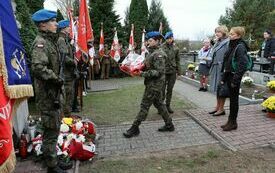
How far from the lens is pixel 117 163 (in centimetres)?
520

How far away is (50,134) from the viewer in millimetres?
4625

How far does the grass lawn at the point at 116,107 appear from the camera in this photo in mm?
8078

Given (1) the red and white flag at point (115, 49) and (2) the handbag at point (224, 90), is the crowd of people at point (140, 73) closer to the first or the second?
(2) the handbag at point (224, 90)

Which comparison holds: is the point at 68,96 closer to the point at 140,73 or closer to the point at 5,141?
the point at 140,73

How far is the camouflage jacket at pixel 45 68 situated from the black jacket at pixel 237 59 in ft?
11.5

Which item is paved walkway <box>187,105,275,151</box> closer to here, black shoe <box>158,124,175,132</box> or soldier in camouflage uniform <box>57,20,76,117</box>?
black shoe <box>158,124,175,132</box>

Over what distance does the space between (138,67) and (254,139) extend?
8.59 feet

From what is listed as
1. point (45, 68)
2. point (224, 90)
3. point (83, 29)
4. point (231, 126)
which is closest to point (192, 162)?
point (231, 126)

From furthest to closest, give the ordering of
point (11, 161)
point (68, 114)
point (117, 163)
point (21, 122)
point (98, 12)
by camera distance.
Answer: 1. point (98, 12)
2. point (68, 114)
3. point (21, 122)
4. point (117, 163)
5. point (11, 161)

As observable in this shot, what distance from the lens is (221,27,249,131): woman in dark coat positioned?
20.5ft

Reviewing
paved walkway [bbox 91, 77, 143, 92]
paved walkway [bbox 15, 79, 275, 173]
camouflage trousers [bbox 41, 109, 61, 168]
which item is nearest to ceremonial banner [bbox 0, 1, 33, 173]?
camouflage trousers [bbox 41, 109, 61, 168]

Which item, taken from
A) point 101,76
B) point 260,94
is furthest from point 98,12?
point 260,94

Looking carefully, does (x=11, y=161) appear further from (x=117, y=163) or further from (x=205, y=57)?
(x=205, y=57)

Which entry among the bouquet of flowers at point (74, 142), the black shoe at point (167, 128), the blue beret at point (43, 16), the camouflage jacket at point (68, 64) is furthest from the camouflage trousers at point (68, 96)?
the blue beret at point (43, 16)
